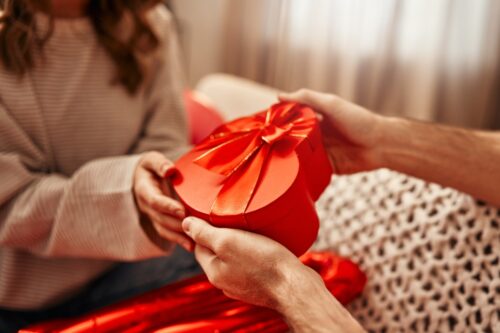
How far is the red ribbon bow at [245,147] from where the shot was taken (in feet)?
1.65

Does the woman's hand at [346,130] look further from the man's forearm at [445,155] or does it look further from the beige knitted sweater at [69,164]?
the beige knitted sweater at [69,164]

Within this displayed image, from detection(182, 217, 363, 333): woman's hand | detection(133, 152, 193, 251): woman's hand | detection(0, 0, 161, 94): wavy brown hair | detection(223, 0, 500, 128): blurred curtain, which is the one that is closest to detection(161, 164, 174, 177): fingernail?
detection(133, 152, 193, 251): woman's hand

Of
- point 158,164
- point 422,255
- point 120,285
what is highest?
point 158,164

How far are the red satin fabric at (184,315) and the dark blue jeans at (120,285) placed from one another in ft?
0.54

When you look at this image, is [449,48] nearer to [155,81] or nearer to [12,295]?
[155,81]

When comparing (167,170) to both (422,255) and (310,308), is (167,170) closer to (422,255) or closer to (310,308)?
(310,308)

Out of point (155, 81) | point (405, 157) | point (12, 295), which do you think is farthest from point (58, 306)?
point (405, 157)

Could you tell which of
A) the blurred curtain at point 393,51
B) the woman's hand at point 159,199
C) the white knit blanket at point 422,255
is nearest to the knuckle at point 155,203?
the woman's hand at point 159,199

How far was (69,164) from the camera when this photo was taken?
2.57ft

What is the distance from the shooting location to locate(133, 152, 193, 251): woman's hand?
56 cm

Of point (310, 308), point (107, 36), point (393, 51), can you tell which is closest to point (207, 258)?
point (310, 308)

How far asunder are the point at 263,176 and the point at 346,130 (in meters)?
0.21

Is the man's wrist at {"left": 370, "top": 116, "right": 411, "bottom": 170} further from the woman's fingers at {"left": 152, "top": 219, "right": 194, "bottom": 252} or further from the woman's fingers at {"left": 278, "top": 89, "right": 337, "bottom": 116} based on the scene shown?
the woman's fingers at {"left": 152, "top": 219, "right": 194, "bottom": 252}

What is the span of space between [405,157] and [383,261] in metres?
0.16
